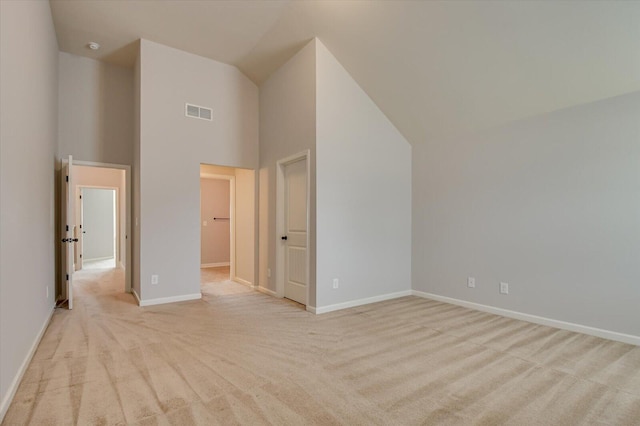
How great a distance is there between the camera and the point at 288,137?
454cm

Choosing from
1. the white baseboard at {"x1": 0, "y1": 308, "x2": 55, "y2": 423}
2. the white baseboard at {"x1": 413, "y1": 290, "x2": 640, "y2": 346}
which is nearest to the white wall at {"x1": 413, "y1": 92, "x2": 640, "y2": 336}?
the white baseboard at {"x1": 413, "y1": 290, "x2": 640, "y2": 346}

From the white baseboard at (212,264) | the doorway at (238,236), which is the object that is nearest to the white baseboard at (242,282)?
the doorway at (238,236)

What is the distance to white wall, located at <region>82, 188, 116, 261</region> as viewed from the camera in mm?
9516

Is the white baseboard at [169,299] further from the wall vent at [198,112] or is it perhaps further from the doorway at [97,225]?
the doorway at [97,225]

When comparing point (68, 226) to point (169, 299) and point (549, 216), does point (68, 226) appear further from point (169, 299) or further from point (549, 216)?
point (549, 216)

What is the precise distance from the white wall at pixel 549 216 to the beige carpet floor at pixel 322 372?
399mm

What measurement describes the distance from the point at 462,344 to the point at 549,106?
271 cm

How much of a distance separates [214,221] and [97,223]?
15.0 ft

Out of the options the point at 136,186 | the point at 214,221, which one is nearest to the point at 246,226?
the point at 136,186

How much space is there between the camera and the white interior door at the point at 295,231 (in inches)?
169

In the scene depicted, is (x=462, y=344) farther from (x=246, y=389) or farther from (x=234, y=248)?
(x=234, y=248)

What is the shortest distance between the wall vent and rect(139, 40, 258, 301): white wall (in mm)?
58

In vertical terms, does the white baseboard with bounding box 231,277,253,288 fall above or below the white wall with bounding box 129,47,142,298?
below

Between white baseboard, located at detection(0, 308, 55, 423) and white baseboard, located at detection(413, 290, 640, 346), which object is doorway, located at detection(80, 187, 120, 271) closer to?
white baseboard, located at detection(0, 308, 55, 423)
